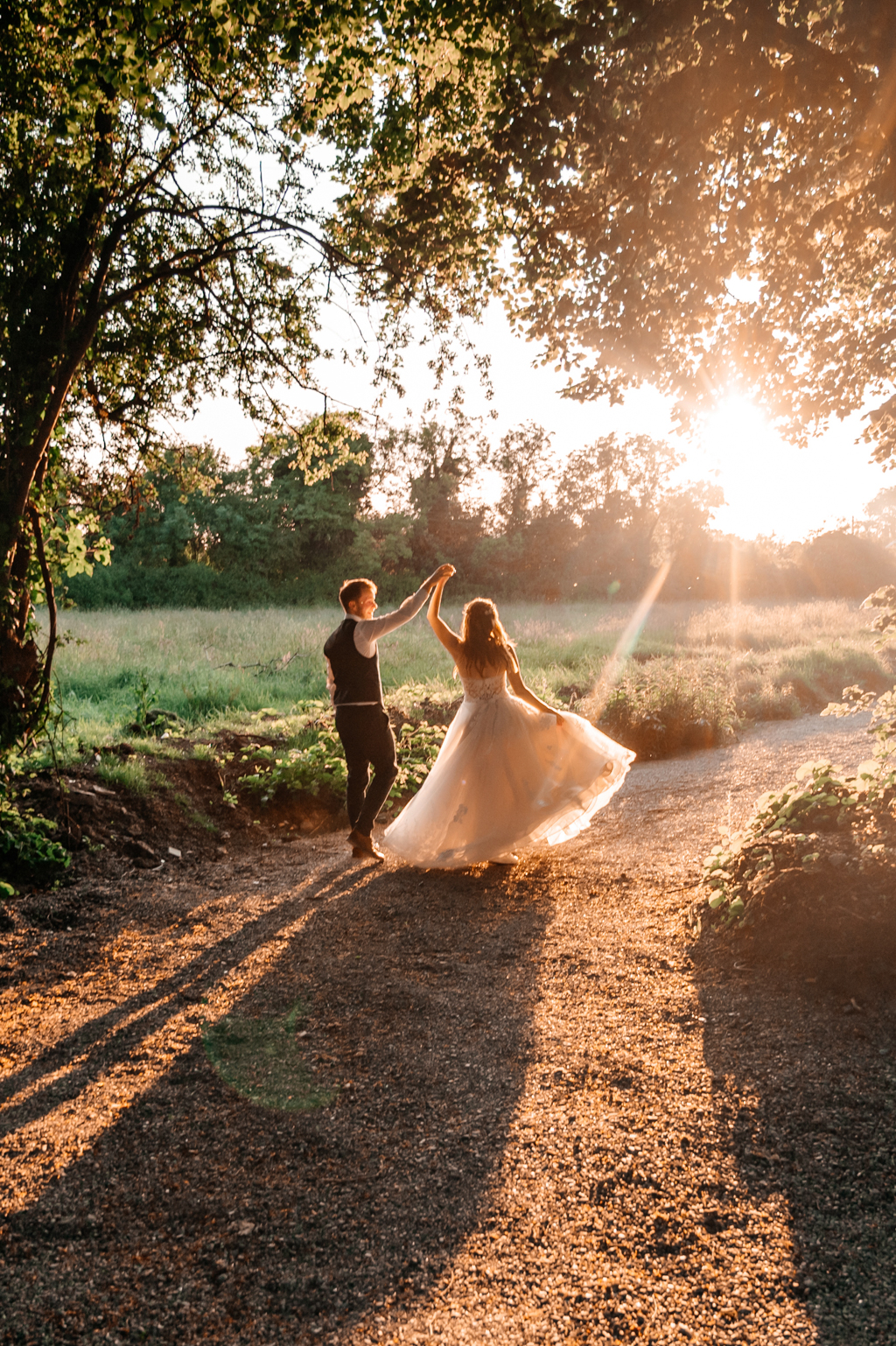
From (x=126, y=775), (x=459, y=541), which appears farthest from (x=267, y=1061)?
(x=459, y=541)

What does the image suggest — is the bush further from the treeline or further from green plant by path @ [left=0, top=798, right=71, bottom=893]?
the treeline

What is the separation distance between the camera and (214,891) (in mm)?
5906

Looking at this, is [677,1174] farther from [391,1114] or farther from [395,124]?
[395,124]

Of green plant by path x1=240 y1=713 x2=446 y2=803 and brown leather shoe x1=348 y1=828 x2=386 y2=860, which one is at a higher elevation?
green plant by path x1=240 y1=713 x2=446 y2=803

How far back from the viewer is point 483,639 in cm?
613

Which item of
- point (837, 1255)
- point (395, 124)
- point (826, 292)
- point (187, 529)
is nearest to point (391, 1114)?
point (837, 1255)

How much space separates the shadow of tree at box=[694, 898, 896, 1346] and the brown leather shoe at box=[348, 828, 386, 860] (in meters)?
3.09

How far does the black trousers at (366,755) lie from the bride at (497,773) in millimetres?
406

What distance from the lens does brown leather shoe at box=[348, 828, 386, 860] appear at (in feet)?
21.5

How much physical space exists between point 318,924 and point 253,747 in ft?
13.9

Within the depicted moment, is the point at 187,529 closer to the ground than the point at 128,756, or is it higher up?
higher up

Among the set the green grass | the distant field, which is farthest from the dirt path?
the distant field

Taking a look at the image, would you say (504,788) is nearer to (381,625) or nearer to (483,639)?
(483,639)

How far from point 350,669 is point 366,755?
2.62 ft
